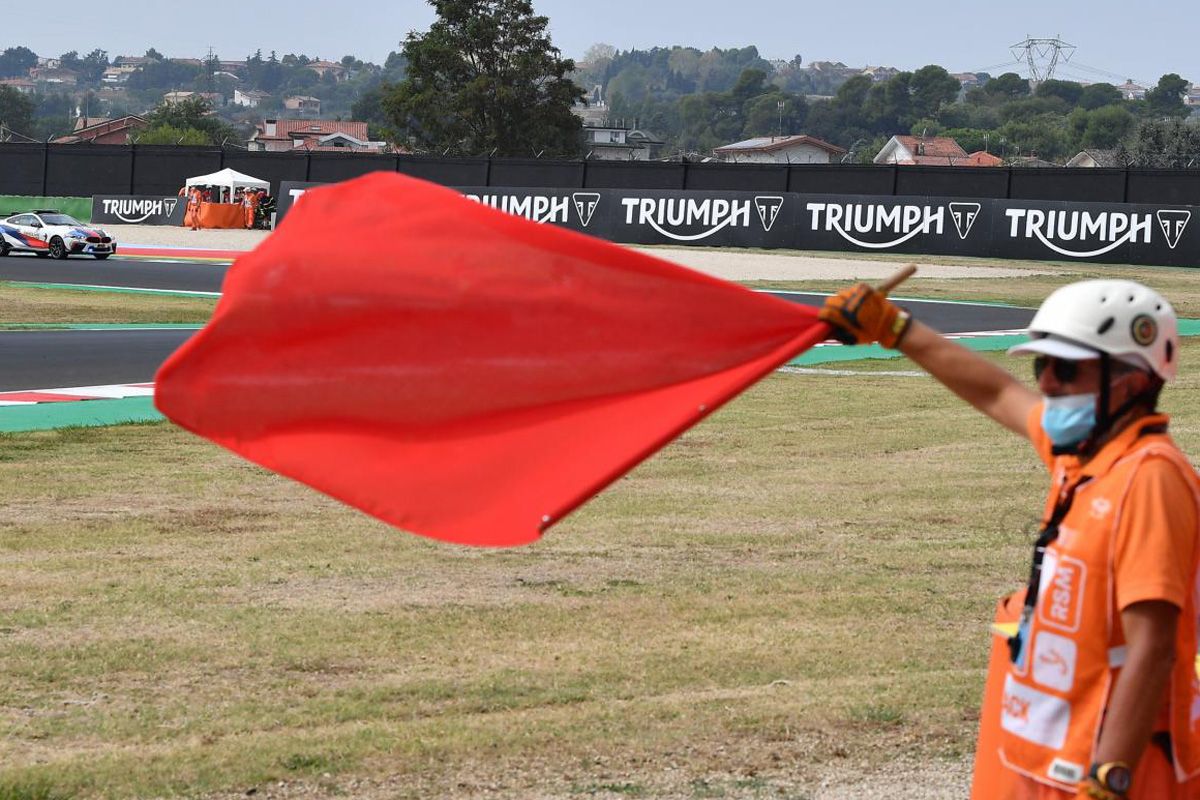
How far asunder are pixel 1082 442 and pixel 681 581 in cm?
508

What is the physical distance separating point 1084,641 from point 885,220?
39.1m

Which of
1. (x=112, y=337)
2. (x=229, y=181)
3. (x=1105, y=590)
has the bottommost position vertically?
(x=112, y=337)

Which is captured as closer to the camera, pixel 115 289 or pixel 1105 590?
pixel 1105 590

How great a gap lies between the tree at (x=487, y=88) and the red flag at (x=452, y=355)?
88.6 m

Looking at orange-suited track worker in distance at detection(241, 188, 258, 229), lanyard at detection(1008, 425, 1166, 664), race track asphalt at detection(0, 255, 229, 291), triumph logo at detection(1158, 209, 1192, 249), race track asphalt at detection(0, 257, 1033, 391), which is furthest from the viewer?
orange-suited track worker in distance at detection(241, 188, 258, 229)

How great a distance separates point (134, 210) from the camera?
5397cm

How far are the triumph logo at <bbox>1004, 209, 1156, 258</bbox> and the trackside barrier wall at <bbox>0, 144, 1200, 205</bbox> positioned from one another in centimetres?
218

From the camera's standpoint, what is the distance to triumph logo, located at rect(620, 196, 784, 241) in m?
43.6

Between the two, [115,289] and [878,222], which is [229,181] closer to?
[878,222]

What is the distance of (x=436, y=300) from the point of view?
13.4ft

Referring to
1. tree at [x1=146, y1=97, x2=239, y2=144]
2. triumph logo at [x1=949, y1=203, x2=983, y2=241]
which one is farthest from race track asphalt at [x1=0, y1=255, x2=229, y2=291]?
tree at [x1=146, y1=97, x2=239, y2=144]

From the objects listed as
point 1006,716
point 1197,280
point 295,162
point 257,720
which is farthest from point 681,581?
point 295,162

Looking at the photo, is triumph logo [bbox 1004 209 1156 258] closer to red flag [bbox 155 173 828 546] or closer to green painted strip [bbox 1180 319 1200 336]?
green painted strip [bbox 1180 319 1200 336]

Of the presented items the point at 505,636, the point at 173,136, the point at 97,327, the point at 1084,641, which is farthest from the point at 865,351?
the point at 173,136
